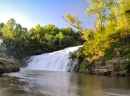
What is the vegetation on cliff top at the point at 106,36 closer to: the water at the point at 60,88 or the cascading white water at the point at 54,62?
the cascading white water at the point at 54,62

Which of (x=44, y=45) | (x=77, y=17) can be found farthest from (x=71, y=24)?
(x=44, y=45)

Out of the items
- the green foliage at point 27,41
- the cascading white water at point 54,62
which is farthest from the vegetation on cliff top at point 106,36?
the green foliage at point 27,41

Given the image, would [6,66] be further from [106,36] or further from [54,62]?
[54,62]

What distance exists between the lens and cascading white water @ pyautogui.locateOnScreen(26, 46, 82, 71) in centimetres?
3650

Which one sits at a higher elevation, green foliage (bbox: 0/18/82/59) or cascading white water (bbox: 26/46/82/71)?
green foliage (bbox: 0/18/82/59)

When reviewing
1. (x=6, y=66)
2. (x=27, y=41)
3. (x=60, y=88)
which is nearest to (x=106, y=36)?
(x=6, y=66)

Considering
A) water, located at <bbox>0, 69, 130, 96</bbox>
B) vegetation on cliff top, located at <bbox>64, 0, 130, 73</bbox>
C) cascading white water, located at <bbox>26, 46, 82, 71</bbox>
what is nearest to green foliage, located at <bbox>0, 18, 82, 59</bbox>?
Answer: cascading white water, located at <bbox>26, 46, 82, 71</bbox>

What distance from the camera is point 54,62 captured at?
130 feet

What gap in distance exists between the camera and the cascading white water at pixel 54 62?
3650cm

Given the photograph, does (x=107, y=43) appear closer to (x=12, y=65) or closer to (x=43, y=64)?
(x=12, y=65)

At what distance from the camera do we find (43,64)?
140 feet

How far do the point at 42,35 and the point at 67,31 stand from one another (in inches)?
293

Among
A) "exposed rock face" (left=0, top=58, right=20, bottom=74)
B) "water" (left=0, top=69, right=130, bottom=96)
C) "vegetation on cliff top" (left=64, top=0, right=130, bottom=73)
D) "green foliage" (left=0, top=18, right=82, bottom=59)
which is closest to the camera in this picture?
"water" (left=0, top=69, right=130, bottom=96)

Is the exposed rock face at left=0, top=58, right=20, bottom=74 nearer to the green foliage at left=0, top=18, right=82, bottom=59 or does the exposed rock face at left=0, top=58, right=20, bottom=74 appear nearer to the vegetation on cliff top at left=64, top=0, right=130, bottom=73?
the vegetation on cliff top at left=64, top=0, right=130, bottom=73
